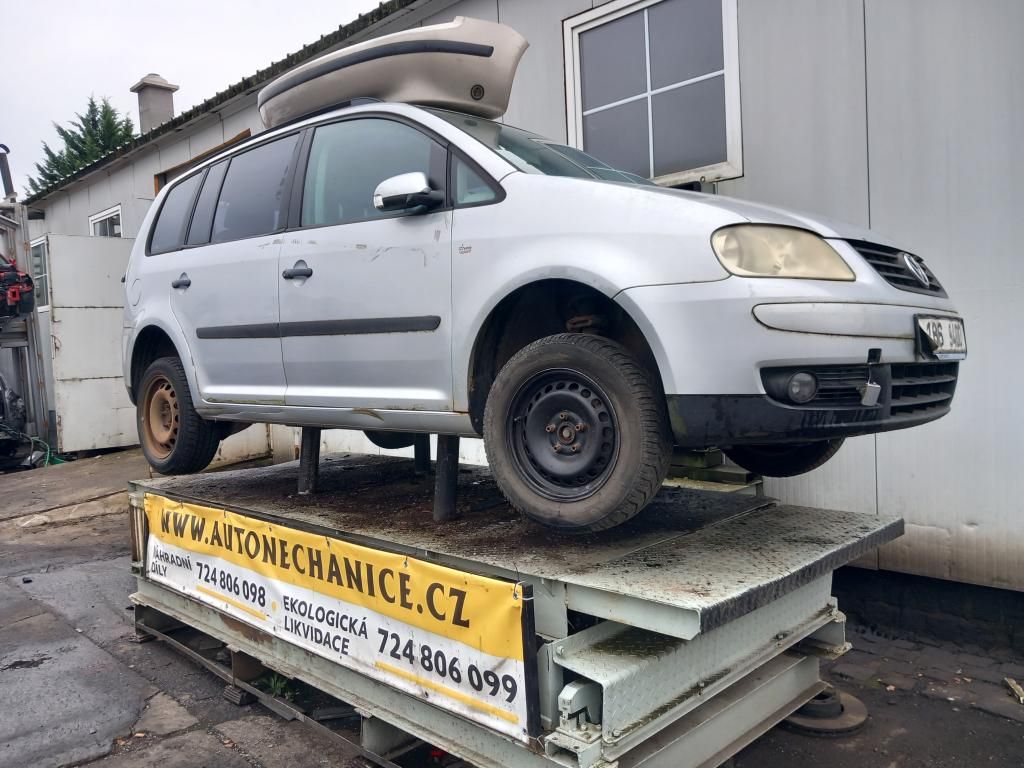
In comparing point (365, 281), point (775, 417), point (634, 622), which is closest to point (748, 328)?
point (775, 417)

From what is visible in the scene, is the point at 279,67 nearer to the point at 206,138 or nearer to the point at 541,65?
the point at 206,138

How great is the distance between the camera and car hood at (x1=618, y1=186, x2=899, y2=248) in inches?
90.7

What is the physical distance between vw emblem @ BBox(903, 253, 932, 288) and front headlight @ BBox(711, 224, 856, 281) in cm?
43

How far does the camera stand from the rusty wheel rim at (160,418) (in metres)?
4.04

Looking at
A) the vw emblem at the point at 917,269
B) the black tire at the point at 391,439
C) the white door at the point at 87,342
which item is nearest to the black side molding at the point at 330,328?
the black tire at the point at 391,439

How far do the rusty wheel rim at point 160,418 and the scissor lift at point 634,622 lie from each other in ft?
1.83

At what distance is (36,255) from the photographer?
1460 centimetres

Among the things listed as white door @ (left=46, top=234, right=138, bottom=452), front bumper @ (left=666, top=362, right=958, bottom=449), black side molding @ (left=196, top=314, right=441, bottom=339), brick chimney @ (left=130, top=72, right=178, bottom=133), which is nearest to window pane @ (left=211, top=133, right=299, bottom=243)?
black side molding @ (left=196, top=314, right=441, bottom=339)

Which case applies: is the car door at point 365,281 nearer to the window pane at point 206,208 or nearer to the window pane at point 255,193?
the window pane at point 255,193

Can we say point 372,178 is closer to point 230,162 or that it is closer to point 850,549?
point 230,162

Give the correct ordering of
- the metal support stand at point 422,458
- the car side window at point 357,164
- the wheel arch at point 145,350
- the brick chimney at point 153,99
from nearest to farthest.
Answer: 1. the car side window at point 357,164
2. the wheel arch at point 145,350
3. the metal support stand at point 422,458
4. the brick chimney at point 153,99

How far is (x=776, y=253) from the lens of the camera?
226 centimetres

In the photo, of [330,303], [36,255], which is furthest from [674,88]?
[36,255]

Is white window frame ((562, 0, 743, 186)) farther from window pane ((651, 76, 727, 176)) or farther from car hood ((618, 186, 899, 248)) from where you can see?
car hood ((618, 186, 899, 248))
